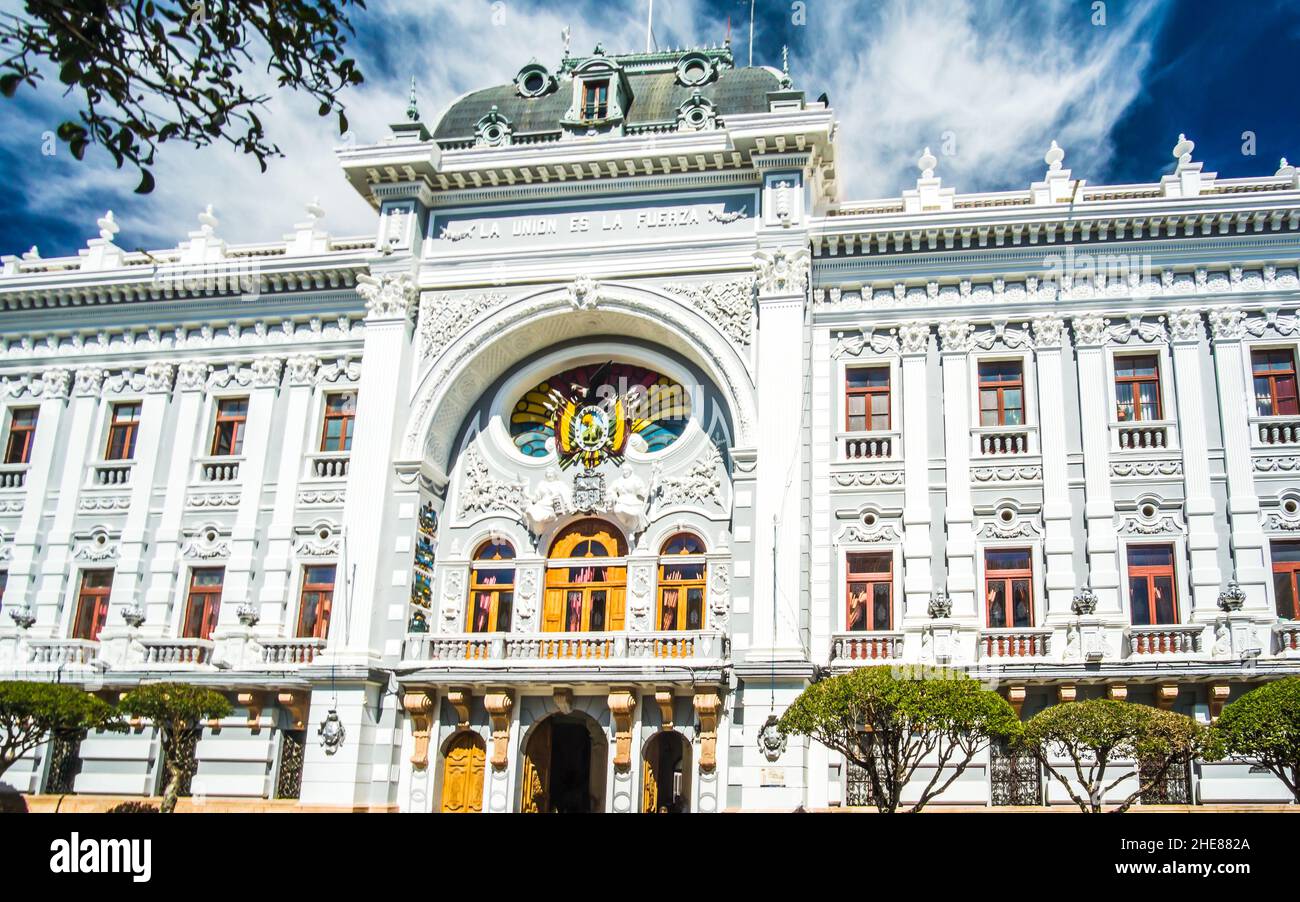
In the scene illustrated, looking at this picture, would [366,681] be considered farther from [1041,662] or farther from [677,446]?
[1041,662]

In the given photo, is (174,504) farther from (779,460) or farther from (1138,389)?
(1138,389)

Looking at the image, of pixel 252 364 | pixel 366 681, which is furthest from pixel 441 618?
pixel 252 364

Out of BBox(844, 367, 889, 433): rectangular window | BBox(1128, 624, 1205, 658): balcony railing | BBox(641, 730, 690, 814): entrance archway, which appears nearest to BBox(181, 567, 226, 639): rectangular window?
BBox(641, 730, 690, 814): entrance archway

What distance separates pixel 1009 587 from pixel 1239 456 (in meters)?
5.14

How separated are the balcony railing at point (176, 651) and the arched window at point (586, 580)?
738 centimetres

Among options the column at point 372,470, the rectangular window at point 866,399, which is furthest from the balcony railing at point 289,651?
the rectangular window at point 866,399

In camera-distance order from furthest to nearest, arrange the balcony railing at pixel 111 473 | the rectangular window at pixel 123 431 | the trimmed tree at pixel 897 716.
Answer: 1. the rectangular window at pixel 123 431
2. the balcony railing at pixel 111 473
3. the trimmed tree at pixel 897 716

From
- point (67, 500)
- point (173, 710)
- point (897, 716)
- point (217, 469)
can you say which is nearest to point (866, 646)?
point (897, 716)

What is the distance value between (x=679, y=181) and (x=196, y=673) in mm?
14904

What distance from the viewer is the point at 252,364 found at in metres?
28.9

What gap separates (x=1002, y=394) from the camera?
25.4 m

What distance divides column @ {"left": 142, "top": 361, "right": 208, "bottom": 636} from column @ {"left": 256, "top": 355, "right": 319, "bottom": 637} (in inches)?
87.2

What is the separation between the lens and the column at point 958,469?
23781mm

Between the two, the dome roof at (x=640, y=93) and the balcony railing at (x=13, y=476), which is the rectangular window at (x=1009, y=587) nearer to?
the dome roof at (x=640, y=93)
